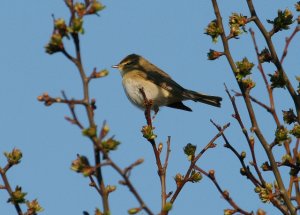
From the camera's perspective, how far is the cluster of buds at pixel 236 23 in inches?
191

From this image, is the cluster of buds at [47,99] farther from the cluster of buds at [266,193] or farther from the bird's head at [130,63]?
the bird's head at [130,63]

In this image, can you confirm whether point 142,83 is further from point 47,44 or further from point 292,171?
point 47,44

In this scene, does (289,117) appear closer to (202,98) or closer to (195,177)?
(195,177)

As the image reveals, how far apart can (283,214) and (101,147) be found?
180 centimetres

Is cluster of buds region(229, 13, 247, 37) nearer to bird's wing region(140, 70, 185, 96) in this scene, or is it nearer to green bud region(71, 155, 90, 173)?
green bud region(71, 155, 90, 173)

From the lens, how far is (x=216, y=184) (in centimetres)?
451

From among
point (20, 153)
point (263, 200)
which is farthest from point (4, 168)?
point (263, 200)

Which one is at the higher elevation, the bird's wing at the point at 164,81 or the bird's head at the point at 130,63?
the bird's head at the point at 130,63

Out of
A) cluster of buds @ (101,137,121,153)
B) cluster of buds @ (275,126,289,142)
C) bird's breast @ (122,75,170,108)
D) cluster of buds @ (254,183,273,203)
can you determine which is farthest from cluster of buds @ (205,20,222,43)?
bird's breast @ (122,75,170,108)

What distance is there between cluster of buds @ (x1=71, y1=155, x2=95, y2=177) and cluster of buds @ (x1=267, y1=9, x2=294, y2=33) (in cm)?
252

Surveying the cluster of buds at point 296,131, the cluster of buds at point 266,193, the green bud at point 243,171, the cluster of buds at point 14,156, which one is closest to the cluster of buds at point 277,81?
the cluster of buds at point 296,131

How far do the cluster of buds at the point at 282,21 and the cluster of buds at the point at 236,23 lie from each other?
279 mm

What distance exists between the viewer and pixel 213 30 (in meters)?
4.77

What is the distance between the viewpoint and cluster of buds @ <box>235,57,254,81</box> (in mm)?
4559
